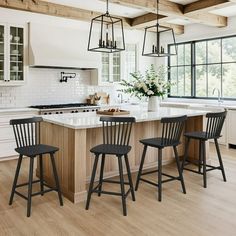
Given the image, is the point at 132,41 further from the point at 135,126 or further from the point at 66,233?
the point at 66,233

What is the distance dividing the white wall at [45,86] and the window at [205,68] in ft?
7.08

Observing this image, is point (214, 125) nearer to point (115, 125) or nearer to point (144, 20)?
point (115, 125)

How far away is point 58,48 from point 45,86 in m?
A: 0.92

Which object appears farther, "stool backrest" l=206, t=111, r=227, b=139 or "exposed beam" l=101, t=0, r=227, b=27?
"exposed beam" l=101, t=0, r=227, b=27

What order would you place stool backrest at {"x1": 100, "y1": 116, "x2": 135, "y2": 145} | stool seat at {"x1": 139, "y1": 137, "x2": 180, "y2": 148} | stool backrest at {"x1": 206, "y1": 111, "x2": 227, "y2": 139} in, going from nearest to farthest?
stool backrest at {"x1": 100, "y1": 116, "x2": 135, "y2": 145}
stool seat at {"x1": 139, "y1": 137, "x2": 180, "y2": 148}
stool backrest at {"x1": 206, "y1": 111, "x2": 227, "y2": 139}

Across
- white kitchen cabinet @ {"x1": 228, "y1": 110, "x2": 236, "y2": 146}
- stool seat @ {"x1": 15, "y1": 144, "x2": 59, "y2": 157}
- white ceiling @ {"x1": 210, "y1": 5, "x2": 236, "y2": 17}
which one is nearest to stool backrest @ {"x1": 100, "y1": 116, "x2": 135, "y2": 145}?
stool seat @ {"x1": 15, "y1": 144, "x2": 59, "y2": 157}

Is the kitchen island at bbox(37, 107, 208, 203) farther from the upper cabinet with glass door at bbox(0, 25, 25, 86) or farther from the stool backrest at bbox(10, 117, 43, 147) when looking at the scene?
the upper cabinet with glass door at bbox(0, 25, 25, 86)

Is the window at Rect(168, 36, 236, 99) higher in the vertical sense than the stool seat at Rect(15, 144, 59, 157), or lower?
higher

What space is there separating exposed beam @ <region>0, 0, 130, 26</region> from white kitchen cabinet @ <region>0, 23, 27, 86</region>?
0.39 metres

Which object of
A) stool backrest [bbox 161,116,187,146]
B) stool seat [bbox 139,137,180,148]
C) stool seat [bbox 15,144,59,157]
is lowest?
stool seat [bbox 15,144,59,157]

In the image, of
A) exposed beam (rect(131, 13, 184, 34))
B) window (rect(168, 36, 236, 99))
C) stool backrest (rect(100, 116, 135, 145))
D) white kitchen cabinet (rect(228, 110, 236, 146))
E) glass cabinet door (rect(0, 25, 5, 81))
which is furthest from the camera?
window (rect(168, 36, 236, 99))

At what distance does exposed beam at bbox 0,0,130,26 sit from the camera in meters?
5.35

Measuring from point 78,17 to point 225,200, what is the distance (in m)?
4.42

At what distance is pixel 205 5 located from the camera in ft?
17.8
